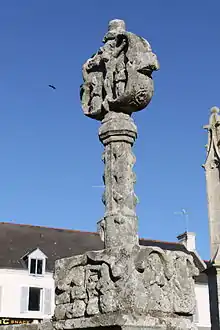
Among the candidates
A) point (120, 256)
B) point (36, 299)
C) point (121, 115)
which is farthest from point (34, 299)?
point (120, 256)

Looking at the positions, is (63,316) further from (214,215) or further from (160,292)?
(214,215)

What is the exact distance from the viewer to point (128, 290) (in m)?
4.40

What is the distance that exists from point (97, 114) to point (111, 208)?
3.61 feet

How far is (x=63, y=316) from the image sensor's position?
490cm

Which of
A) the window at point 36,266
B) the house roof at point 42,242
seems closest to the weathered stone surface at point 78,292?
the house roof at point 42,242

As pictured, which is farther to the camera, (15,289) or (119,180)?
(15,289)

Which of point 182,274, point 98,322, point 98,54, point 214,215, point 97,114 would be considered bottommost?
point 98,322

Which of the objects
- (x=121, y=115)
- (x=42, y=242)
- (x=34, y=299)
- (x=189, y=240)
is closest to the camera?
(x=121, y=115)

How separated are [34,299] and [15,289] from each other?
1399 millimetres

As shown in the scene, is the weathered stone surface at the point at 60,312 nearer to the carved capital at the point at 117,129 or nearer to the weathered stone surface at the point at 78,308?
the weathered stone surface at the point at 78,308

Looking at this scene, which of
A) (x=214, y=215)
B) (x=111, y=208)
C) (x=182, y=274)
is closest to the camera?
(x=182, y=274)

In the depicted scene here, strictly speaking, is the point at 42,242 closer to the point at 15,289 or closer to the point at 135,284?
the point at 15,289

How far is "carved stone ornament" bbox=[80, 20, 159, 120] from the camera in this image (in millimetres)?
5340

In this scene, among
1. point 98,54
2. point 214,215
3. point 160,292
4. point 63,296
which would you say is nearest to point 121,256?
point 160,292
